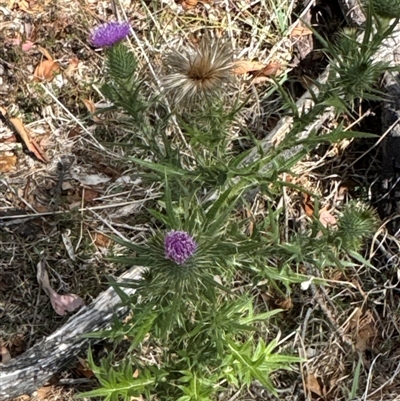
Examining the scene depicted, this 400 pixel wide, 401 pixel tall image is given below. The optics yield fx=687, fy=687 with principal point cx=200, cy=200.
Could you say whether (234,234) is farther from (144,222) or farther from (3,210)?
(3,210)

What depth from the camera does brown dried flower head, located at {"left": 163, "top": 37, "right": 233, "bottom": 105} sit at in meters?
2.25

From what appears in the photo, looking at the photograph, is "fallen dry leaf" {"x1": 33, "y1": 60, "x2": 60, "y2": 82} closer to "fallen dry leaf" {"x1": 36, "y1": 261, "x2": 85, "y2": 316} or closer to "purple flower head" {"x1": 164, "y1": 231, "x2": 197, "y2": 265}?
"fallen dry leaf" {"x1": 36, "y1": 261, "x2": 85, "y2": 316}

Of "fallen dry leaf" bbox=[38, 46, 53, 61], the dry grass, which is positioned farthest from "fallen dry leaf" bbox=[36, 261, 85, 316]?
"fallen dry leaf" bbox=[38, 46, 53, 61]

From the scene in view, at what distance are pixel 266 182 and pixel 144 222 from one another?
2.76ft

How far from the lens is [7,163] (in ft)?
10.1

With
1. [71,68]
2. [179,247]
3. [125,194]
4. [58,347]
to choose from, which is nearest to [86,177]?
[125,194]

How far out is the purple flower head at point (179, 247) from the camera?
5.65ft

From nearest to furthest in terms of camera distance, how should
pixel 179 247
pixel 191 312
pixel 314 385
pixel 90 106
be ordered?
pixel 179 247 → pixel 191 312 → pixel 314 385 → pixel 90 106

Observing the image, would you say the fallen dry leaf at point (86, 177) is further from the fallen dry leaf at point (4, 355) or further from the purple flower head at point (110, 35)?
the purple flower head at point (110, 35)

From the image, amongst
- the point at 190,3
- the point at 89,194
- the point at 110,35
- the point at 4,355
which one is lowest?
the point at 4,355

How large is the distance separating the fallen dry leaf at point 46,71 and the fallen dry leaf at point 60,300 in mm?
961

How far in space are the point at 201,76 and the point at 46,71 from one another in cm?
125

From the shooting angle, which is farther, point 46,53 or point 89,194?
point 46,53

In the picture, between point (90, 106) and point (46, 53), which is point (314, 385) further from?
point (46, 53)
